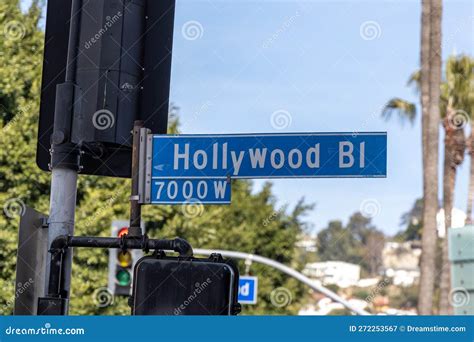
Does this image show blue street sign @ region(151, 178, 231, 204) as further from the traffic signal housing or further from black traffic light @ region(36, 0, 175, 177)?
the traffic signal housing

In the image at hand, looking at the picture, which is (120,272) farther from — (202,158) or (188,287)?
(188,287)

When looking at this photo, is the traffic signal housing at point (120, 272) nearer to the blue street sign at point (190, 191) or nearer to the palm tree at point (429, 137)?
the blue street sign at point (190, 191)

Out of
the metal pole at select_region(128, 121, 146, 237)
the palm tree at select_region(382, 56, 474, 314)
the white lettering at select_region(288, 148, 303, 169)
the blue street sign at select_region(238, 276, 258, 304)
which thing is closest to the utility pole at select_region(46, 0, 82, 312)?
the metal pole at select_region(128, 121, 146, 237)

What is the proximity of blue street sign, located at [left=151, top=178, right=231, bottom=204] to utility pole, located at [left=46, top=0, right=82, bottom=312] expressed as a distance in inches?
20.6

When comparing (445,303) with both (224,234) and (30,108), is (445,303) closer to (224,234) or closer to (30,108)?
(224,234)

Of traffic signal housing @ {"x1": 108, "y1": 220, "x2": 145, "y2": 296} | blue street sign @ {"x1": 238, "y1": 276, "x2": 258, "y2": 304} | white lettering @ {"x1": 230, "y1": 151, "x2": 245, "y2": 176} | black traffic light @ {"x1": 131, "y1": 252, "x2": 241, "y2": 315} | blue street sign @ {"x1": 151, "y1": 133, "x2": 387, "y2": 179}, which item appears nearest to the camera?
black traffic light @ {"x1": 131, "y1": 252, "x2": 241, "y2": 315}

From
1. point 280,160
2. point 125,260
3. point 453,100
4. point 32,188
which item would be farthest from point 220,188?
point 453,100

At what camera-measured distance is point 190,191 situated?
5734 millimetres

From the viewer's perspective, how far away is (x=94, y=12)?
5.72m

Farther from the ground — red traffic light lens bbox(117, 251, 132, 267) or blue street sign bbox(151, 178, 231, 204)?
blue street sign bbox(151, 178, 231, 204)

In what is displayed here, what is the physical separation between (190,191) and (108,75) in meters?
0.80

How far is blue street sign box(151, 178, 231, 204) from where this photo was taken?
5625mm

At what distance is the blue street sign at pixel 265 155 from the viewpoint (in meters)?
5.54
